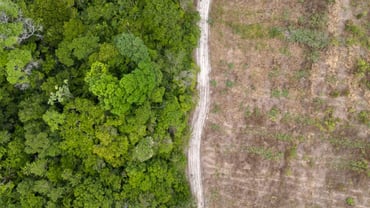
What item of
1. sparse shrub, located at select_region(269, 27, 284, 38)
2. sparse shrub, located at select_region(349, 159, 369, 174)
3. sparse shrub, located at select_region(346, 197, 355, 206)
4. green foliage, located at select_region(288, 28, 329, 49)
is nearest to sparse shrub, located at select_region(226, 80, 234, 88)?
sparse shrub, located at select_region(269, 27, 284, 38)

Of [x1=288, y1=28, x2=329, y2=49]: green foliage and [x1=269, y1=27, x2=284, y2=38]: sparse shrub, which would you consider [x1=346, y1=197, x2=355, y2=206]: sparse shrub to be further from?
[x1=269, y1=27, x2=284, y2=38]: sparse shrub

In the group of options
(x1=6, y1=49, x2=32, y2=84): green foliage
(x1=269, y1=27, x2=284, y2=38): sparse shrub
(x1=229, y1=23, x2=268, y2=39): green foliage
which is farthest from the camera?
(x1=229, y1=23, x2=268, y2=39): green foliage

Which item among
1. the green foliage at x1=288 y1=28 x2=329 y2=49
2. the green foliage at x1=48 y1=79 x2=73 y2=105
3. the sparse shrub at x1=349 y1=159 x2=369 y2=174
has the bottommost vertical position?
the sparse shrub at x1=349 y1=159 x2=369 y2=174

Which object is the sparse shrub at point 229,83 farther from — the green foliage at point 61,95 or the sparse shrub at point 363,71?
the green foliage at point 61,95

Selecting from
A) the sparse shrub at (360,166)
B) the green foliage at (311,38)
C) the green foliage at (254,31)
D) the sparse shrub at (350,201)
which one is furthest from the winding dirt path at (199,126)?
the sparse shrub at (360,166)

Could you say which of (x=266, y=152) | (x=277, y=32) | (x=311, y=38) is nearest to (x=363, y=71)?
(x=311, y=38)

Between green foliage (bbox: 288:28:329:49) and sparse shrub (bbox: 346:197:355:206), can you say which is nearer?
sparse shrub (bbox: 346:197:355:206)

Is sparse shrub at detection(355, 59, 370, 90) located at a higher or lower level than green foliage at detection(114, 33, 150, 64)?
lower

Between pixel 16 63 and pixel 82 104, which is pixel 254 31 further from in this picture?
pixel 16 63
